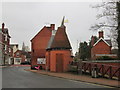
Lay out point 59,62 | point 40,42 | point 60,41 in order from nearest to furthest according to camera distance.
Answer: point 59,62
point 60,41
point 40,42

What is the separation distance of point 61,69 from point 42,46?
14.2m

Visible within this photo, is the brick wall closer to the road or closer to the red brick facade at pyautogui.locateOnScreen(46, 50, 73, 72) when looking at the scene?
the red brick facade at pyautogui.locateOnScreen(46, 50, 73, 72)

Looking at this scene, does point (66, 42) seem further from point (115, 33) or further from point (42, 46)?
point (115, 33)

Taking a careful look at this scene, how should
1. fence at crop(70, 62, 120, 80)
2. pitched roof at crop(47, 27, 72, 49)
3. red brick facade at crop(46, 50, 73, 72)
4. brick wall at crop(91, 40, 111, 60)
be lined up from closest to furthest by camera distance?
fence at crop(70, 62, 120, 80), red brick facade at crop(46, 50, 73, 72), pitched roof at crop(47, 27, 72, 49), brick wall at crop(91, 40, 111, 60)

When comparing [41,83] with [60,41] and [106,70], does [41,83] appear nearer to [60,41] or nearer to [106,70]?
[106,70]

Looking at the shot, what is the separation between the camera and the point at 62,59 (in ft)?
112

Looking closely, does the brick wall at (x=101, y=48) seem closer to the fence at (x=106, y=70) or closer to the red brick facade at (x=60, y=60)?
the red brick facade at (x=60, y=60)

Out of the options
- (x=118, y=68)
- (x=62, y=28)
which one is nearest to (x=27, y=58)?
(x=62, y=28)

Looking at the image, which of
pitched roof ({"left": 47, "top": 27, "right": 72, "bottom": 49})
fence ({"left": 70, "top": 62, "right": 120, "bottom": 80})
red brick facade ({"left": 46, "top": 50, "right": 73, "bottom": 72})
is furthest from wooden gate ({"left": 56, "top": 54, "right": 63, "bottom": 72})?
fence ({"left": 70, "top": 62, "right": 120, "bottom": 80})

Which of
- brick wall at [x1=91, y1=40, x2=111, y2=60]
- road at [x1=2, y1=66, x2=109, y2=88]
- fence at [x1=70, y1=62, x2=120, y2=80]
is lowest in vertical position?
road at [x1=2, y1=66, x2=109, y2=88]

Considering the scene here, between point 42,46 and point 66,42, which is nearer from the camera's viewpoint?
point 66,42

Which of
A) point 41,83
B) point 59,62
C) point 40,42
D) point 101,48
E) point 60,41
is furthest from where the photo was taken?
point 101,48

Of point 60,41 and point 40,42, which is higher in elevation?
point 40,42

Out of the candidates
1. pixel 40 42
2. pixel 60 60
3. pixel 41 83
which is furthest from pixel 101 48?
pixel 41 83
